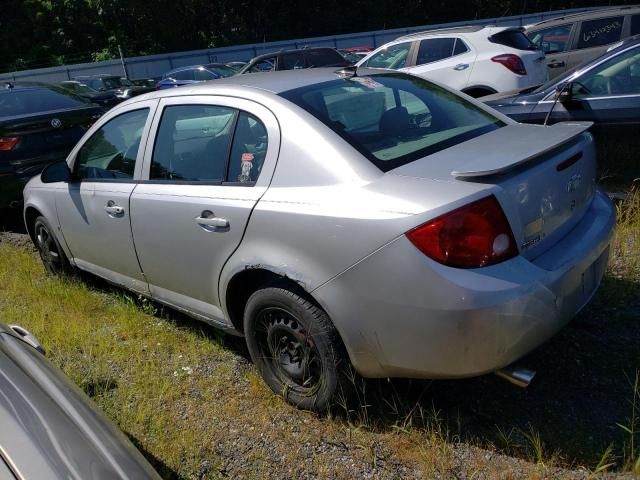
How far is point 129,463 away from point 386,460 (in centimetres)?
124

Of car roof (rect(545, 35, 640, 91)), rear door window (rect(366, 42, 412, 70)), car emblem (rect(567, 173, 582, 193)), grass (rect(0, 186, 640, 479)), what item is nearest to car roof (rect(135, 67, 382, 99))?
car emblem (rect(567, 173, 582, 193))

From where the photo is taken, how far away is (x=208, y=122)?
10.9 ft

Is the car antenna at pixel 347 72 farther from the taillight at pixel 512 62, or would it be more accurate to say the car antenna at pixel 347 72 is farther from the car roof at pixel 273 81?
the taillight at pixel 512 62

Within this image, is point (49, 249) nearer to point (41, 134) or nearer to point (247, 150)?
point (41, 134)

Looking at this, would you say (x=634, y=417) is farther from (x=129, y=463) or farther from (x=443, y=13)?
(x=443, y=13)

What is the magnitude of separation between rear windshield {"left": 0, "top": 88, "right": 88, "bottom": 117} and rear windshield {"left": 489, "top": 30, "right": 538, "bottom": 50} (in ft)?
20.1

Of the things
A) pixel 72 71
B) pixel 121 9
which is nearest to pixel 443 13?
pixel 121 9

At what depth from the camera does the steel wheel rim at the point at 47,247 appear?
4.87 metres

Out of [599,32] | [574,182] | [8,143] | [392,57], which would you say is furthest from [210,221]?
[599,32]

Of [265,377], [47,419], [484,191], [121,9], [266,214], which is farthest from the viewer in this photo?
[121,9]

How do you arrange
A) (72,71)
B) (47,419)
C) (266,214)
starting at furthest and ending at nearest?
(72,71), (266,214), (47,419)

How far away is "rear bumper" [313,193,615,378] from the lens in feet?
7.39

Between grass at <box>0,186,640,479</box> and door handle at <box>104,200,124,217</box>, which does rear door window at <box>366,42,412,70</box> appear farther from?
door handle at <box>104,200,124,217</box>

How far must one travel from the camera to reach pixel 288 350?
9.76 feet
